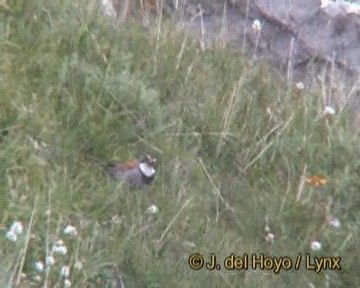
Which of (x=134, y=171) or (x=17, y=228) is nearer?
(x=17, y=228)

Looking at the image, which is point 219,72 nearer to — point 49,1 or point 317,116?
point 317,116

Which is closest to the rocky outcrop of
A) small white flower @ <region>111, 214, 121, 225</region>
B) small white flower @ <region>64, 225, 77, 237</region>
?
small white flower @ <region>111, 214, 121, 225</region>

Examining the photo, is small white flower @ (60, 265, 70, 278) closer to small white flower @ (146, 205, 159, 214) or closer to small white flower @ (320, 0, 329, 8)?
small white flower @ (146, 205, 159, 214)

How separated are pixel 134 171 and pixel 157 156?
0.27m

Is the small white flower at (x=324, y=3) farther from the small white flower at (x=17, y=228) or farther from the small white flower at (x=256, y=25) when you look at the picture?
the small white flower at (x=17, y=228)

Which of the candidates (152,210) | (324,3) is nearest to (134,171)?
(152,210)

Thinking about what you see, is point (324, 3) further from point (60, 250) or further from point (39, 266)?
point (39, 266)

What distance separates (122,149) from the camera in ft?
17.1

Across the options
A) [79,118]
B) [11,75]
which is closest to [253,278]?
[79,118]

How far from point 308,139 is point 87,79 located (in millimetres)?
1283

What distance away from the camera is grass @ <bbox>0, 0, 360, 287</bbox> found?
4.63 meters

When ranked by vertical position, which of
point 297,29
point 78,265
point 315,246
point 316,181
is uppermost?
point 297,29

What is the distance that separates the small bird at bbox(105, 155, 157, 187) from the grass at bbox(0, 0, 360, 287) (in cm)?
5

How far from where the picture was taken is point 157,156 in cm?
527
